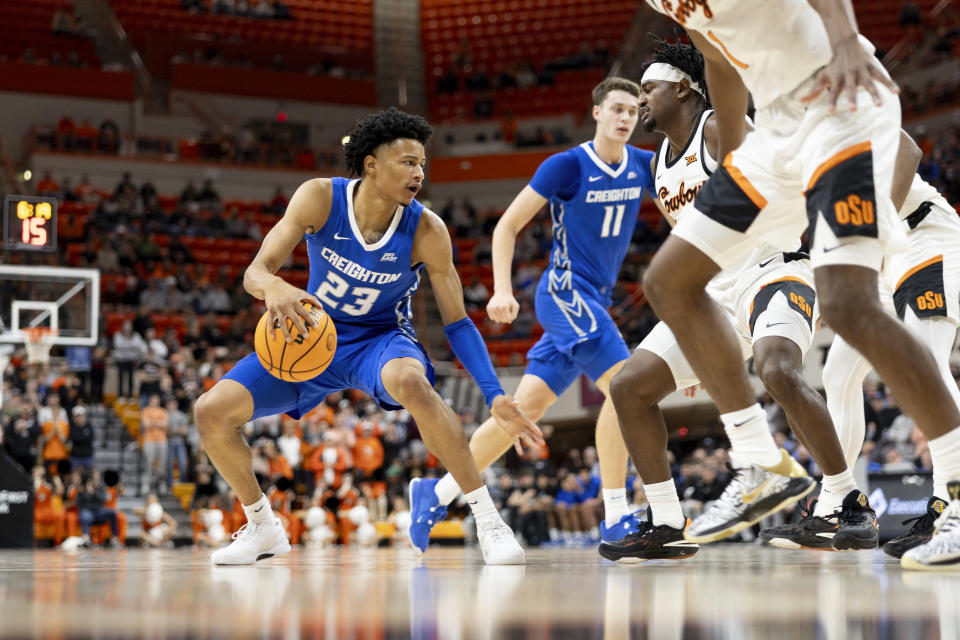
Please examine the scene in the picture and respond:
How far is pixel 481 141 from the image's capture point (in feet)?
83.9

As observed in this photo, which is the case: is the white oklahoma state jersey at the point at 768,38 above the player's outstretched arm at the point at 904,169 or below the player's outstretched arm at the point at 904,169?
above

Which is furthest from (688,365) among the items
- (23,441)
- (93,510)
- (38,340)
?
(23,441)

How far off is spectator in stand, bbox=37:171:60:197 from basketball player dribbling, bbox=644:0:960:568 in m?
20.1

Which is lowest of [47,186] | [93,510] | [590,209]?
[93,510]

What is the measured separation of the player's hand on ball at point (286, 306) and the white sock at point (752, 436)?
5.27ft

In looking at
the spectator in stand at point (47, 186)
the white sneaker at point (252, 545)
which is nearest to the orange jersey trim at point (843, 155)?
the white sneaker at point (252, 545)

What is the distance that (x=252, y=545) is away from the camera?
4.59 m

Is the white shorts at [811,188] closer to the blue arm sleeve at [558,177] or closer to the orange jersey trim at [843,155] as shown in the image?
the orange jersey trim at [843,155]

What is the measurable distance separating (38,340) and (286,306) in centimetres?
947

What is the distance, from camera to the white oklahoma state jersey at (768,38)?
3.17 m

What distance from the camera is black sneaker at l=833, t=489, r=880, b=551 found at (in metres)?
4.03

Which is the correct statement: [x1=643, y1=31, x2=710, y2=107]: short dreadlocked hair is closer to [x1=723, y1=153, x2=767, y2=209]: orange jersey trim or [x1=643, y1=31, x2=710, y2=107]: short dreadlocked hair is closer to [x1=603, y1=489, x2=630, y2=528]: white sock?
[x1=723, y1=153, x2=767, y2=209]: orange jersey trim

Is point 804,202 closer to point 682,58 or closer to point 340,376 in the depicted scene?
point 682,58

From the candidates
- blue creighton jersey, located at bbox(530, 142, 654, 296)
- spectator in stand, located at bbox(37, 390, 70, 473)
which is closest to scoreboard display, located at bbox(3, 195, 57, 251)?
spectator in stand, located at bbox(37, 390, 70, 473)
